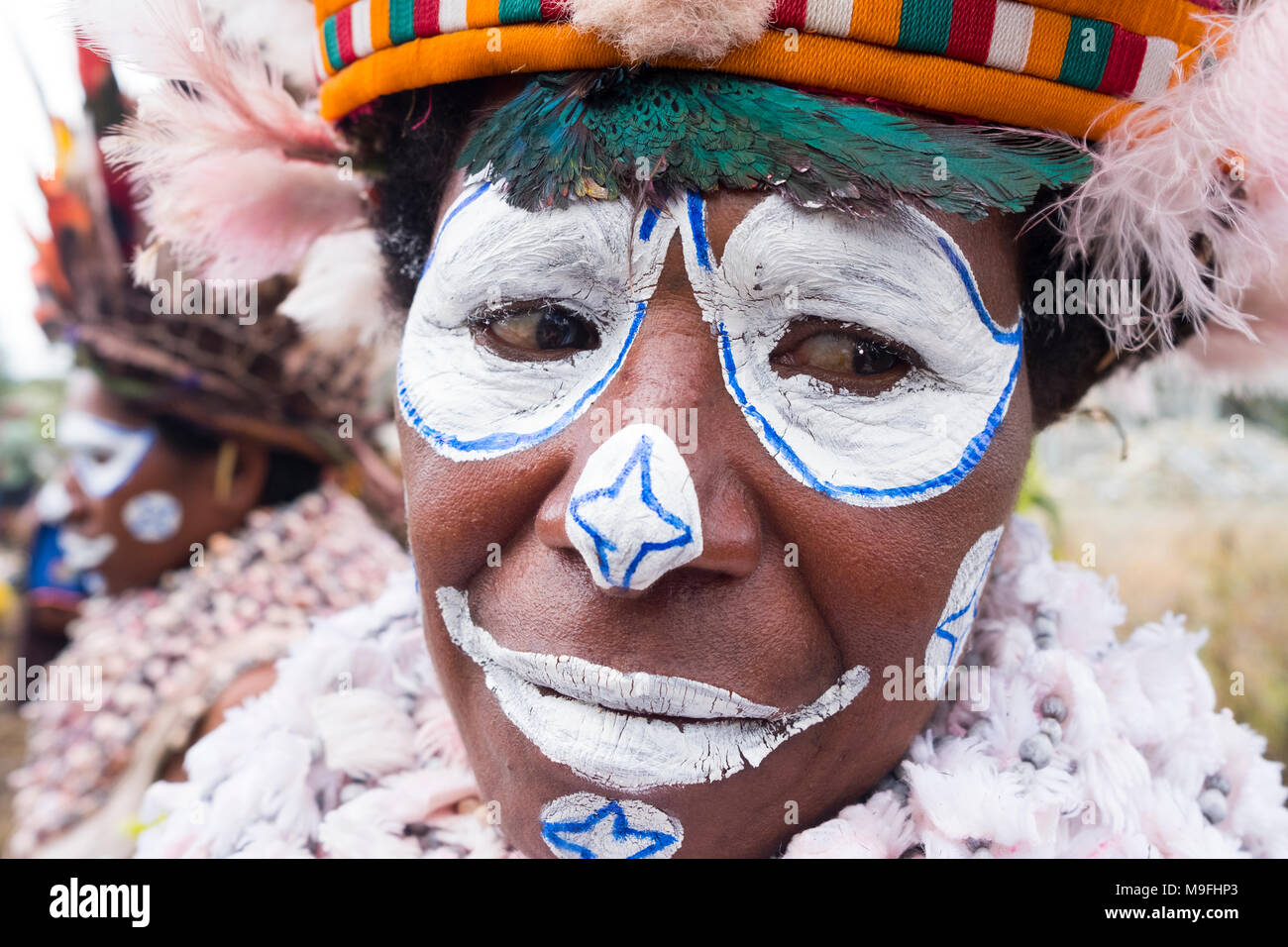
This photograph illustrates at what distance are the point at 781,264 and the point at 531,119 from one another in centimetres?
42

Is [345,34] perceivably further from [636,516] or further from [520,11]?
[636,516]

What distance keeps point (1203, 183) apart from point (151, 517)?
3.45m

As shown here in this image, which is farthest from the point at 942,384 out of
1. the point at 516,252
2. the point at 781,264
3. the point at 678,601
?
the point at 516,252

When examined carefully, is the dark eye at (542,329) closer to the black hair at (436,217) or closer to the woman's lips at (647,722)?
the black hair at (436,217)

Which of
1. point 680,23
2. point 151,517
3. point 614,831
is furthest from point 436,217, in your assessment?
point 151,517

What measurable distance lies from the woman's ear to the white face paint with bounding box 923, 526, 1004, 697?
9.58 ft

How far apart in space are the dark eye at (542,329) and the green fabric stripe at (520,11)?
40 cm

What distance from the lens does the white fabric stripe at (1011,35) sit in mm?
1374

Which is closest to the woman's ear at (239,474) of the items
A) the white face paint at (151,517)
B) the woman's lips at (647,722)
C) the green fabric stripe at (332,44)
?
the white face paint at (151,517)

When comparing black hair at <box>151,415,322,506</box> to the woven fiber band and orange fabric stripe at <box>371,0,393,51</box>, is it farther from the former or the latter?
the woven fiber band

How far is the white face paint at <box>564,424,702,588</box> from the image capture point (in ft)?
4.19

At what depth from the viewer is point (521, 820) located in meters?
1.51

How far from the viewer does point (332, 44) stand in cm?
173

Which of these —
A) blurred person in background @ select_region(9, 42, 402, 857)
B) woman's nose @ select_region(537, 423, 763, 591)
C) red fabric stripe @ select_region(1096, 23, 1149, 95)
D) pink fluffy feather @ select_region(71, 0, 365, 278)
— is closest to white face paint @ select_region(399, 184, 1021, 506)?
woman's nose @ select_region(537, 423, 763, 591)
